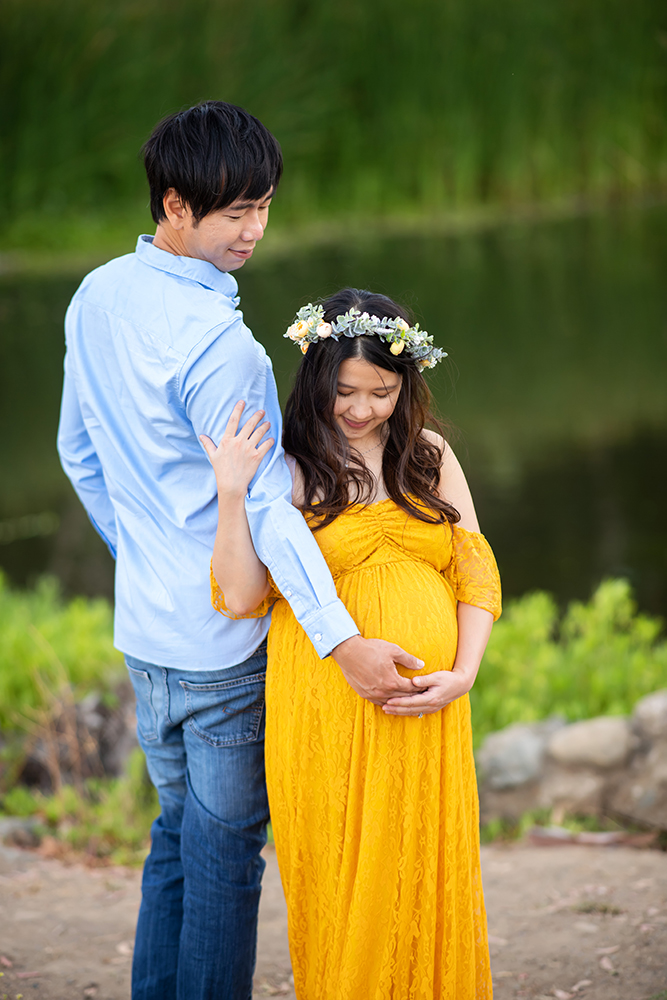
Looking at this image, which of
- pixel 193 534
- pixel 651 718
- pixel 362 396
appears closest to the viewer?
pixel 193 534

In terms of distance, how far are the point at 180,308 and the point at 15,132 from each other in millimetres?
6663

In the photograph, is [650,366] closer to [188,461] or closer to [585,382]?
[585,382]

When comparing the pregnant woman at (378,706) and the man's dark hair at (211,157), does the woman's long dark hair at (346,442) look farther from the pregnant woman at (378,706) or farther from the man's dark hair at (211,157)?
the man's dark hair at (211,157)

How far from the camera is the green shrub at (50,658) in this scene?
11.0 ft

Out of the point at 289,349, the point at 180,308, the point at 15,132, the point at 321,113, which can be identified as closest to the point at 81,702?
the point at 180,308

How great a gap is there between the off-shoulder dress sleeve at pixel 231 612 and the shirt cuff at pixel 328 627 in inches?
4.0

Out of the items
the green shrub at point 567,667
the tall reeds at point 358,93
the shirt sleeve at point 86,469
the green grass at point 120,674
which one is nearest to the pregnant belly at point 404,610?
the shirt sleeve at point 86,469

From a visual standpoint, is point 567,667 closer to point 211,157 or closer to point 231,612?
point 231,612

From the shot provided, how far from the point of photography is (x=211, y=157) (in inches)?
54.6

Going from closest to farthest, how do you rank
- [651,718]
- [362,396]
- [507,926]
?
1. [362,396]
2. [507,926]
3. [651,718]

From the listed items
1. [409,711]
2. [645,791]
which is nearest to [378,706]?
[409,711]

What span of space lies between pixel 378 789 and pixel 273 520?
1.50ft

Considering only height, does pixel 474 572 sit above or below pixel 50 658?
above

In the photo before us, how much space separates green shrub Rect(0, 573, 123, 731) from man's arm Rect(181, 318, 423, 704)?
1.95 meters
